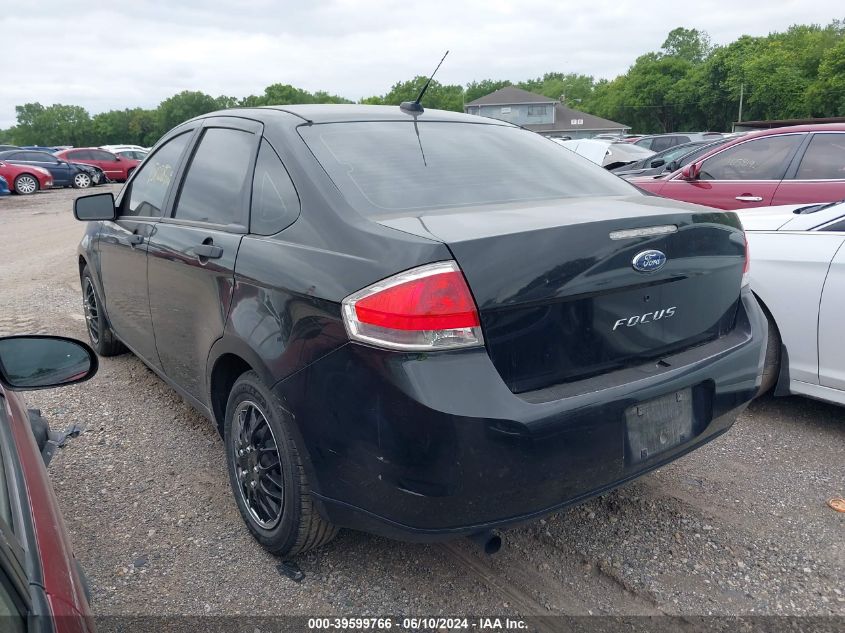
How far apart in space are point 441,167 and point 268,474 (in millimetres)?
1425

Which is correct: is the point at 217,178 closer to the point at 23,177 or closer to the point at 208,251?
the point at 208,251

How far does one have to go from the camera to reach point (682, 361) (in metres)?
2.54

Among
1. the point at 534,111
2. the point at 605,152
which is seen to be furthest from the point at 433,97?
the point at 605,152

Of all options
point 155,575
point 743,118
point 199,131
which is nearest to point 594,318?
point 155,575

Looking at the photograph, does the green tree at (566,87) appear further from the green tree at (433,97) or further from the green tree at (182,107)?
the green tree at (182,107)

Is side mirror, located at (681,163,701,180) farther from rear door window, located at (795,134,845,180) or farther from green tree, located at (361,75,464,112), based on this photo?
green tree, located at (361,75,464,112)

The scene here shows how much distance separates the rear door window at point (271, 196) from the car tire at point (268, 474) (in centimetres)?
59

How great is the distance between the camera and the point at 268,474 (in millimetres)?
2701

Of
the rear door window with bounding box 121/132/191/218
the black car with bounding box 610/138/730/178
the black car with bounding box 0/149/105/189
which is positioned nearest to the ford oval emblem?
the rear door window with bounding box 121/132/191/218

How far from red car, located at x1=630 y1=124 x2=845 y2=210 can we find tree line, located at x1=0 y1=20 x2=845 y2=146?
50.2 m

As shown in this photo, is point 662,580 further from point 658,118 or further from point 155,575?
point 658,118

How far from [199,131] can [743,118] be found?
74.9 m

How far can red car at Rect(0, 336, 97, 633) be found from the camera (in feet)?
3.67

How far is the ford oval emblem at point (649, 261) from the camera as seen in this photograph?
235cm
